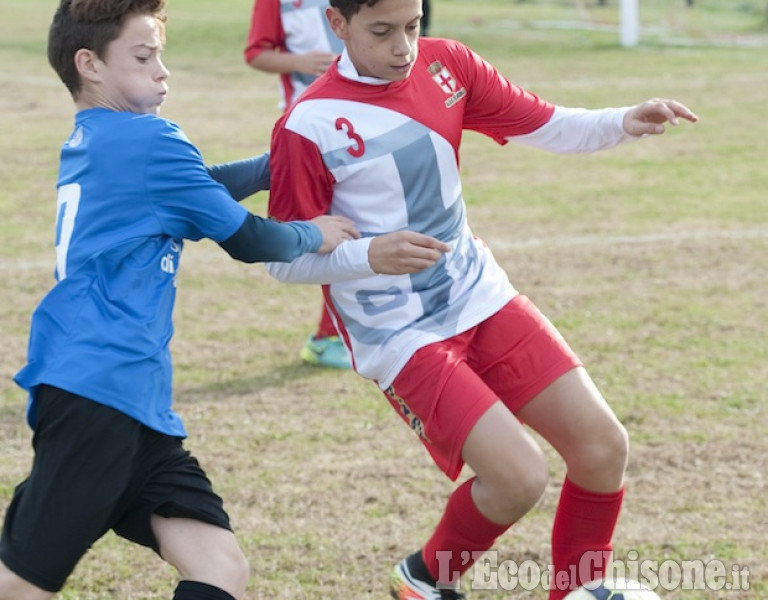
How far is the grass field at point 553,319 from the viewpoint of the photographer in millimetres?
4285

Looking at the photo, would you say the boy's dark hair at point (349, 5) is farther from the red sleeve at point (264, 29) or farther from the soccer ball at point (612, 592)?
the red sleeve at point (264, 29)

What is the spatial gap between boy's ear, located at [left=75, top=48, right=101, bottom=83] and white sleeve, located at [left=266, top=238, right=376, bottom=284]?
0.67 m

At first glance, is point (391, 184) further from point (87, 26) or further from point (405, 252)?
point (87, 26)

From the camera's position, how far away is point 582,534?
3.73 meters

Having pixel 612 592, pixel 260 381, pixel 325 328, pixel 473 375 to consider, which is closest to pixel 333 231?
pixel 473 375

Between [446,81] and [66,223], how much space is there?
1.18 metres

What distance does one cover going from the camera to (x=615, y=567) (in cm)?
412

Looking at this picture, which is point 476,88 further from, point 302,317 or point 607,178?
point 607,178

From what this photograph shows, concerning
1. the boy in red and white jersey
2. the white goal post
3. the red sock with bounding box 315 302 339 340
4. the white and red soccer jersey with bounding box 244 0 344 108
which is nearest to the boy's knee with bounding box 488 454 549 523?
the boy in red and white jersey

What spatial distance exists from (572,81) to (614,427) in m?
12.1

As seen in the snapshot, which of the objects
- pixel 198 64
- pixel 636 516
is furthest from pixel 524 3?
pixel 636 516

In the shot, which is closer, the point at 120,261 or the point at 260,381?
the point at 120,261
